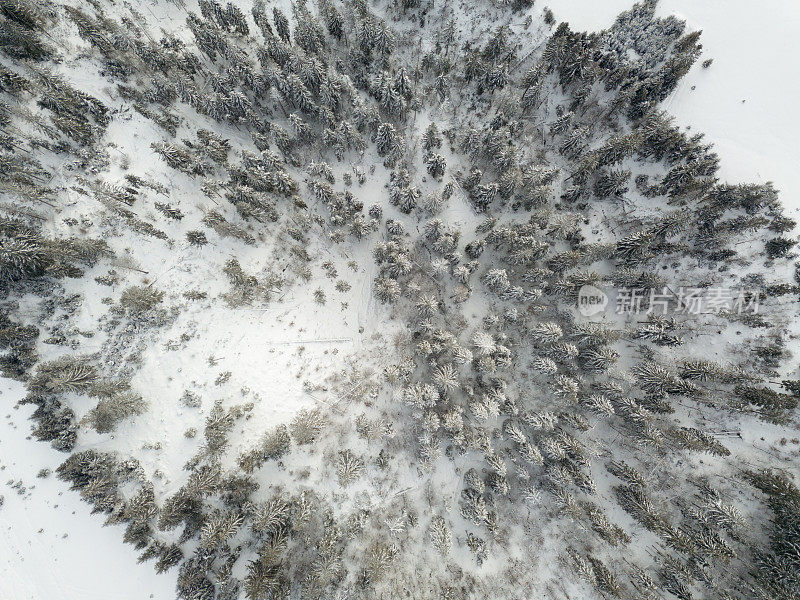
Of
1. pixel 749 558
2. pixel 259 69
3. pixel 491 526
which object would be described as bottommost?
pixel 491 526

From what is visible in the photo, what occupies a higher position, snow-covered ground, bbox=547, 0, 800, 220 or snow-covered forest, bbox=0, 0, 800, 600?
snow-covered ground, bbox=547, 0, 800, 220

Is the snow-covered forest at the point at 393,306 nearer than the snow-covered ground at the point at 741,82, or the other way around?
the snow-covered forest at the point at 393,306

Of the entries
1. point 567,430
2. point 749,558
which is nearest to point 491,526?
point 567,430

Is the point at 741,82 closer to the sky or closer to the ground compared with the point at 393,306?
closer to the sky

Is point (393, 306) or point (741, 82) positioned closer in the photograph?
point (393, 306)

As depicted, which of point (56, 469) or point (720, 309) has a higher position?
point (720, 309)

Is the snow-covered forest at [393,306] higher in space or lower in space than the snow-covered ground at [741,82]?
lower

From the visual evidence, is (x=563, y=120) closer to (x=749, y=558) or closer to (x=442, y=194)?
(x=442, y=194)

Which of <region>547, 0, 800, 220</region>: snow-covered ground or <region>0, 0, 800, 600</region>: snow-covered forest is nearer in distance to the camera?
<region>0, 0, 800, 600</region>: snow-covered forest
